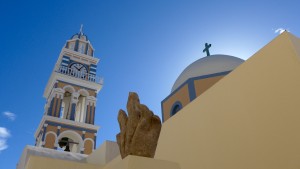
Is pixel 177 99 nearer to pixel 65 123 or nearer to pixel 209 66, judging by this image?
pixel 209 66

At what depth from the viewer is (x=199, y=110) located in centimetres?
583

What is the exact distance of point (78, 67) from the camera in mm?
16672

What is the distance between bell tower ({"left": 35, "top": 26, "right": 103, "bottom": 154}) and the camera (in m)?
13.9

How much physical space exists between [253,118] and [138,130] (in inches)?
77.7

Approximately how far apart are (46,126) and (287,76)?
1215cm

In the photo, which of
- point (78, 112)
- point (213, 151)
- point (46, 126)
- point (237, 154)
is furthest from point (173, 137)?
point (78, 112)

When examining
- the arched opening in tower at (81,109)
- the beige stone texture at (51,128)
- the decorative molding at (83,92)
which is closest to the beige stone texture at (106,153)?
the beige stone texture at (51,128)

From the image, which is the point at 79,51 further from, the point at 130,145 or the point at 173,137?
the point at 130,145

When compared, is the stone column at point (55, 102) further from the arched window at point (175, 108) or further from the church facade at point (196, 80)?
the arched window at point (175, 108)

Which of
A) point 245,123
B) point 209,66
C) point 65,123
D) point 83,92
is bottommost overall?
point 245,123

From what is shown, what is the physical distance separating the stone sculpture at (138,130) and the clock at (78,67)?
12926 mm

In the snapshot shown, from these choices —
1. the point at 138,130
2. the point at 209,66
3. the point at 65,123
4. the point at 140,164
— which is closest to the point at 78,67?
the point at 65,123

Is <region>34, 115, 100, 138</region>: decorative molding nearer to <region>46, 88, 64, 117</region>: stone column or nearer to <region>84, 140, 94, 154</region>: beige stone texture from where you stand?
<region>46, 88, 64, 117</region>: stone column

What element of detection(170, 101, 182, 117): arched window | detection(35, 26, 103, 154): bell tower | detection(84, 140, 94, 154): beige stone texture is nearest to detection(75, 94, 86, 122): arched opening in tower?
detection(35, 26, 103, 154): bell tower
